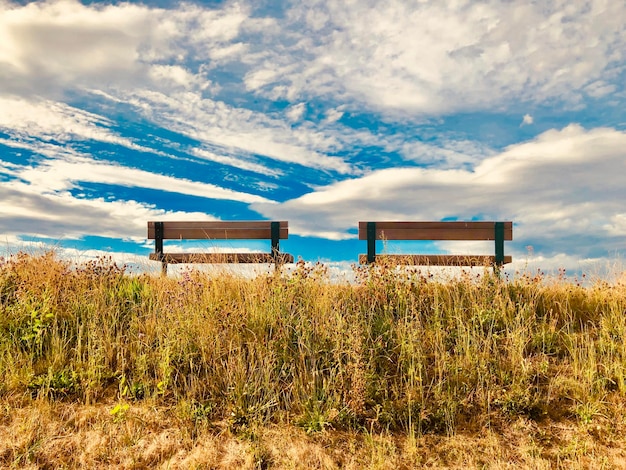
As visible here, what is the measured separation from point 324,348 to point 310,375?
0.37 meters

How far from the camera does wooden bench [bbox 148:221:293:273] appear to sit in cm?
937

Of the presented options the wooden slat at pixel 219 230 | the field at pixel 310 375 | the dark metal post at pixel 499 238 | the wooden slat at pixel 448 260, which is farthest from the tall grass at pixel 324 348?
the wooden slat at pixel 219 230

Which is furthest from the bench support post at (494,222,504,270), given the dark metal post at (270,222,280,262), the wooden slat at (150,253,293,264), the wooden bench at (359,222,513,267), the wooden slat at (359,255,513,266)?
the dark metal post at (270,222,280,262)

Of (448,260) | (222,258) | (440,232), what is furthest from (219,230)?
(448,260)

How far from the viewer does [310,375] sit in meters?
5.09

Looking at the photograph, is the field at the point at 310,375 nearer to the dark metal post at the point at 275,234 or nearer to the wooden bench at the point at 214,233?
the wooden bench at the point at 214,233

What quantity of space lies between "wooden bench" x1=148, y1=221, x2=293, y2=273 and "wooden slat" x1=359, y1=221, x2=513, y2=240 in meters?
2.03

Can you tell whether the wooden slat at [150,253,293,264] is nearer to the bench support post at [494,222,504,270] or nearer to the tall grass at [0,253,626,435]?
the tall grass at [0,253,626,435]

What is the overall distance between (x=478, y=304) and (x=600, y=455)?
2.37m

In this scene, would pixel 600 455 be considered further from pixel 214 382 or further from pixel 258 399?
pixel 214 382

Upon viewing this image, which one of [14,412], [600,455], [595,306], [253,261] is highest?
[253,261]

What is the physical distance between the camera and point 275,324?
5.69m

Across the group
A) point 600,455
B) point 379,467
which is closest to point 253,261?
point 379,467

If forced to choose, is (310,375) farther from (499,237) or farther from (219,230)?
(499,237)
